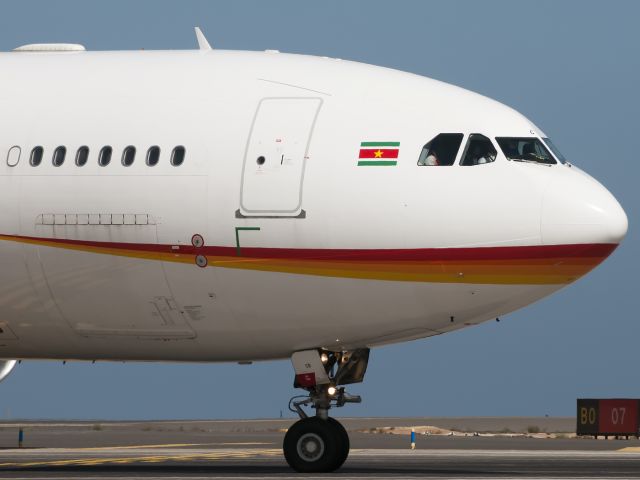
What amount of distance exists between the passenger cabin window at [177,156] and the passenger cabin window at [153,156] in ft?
1.01

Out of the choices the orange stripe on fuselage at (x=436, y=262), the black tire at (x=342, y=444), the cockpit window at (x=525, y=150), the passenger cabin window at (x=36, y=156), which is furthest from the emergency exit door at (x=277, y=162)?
the black tire at (x=342, y=444)

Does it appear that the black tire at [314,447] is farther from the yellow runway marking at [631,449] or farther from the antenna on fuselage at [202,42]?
the yellow runway marking at [631,449]

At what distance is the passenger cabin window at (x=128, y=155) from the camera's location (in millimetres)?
30062

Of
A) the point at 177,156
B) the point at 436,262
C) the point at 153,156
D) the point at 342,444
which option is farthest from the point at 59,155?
the point at 342,444

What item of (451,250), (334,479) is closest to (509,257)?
(451,250)

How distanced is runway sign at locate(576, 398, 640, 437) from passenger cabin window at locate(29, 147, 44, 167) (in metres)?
34.7

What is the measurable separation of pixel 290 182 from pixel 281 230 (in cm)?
91

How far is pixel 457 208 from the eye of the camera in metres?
28.4

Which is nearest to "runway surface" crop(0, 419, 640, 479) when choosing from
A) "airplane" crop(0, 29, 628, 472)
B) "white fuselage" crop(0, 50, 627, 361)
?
"airplane" crop(0, 29, 628, 472)

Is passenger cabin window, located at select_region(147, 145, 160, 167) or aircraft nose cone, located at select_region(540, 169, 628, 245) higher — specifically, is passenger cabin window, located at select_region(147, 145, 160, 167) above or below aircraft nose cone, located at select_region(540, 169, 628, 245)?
above

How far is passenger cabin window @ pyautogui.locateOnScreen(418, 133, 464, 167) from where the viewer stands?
29.0 metres

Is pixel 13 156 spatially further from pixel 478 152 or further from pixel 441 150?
pixel 478 152

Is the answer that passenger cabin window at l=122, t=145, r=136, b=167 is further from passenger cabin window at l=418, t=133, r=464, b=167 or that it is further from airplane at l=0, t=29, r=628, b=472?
passenger cabin window at l=418, t=133, r=464, b=167

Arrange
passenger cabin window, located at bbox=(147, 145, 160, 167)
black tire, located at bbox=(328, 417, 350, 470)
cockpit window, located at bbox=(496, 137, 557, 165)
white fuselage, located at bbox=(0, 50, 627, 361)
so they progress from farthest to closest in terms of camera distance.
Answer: black tire, located at bbox=(328, 417, 350, 470)
passenger cabin window, located at bbox=(147, 145, 160, 167)
cockpit window, located at bbox=(496, 137, 557, 165)
white fuselage, located at bbox=(0, 50, 627, 361)
